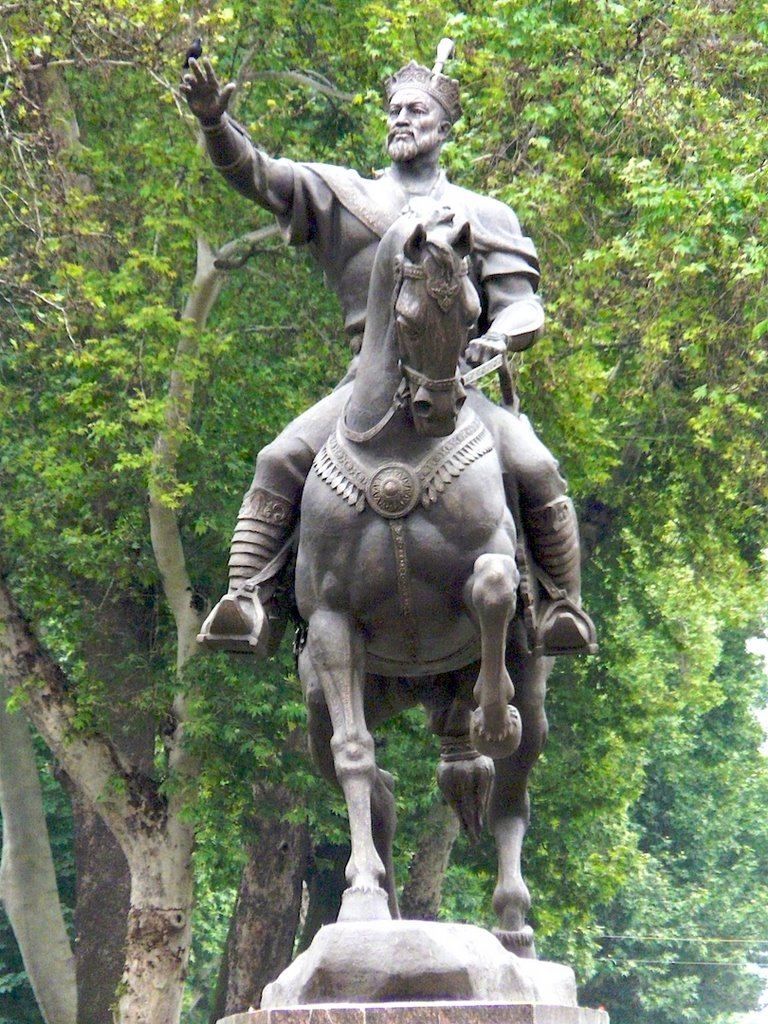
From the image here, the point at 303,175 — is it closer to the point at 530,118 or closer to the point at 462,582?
the point at 462,582

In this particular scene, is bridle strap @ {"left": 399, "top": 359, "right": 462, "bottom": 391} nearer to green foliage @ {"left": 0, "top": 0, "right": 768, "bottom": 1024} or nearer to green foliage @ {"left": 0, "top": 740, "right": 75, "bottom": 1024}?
green foliage @ {"left": 0, "top": 0, "right": 768, "bottom": 1024}

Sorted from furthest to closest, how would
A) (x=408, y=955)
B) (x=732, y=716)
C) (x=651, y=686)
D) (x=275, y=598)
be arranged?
(x=732, y=716), (x=651, y=686), (x=275, y=598), (x=408, y=955)

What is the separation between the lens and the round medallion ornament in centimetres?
878

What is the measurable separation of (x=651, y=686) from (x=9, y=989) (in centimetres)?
869

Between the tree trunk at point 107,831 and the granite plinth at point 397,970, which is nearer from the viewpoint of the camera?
the granite plinth at point 397,970

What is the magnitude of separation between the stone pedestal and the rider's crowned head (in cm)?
359

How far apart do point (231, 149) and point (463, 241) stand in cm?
152

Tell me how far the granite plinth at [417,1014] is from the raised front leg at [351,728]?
706mm

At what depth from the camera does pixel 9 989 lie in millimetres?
24391

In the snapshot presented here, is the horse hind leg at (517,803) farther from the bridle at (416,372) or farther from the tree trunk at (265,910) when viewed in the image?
the tree trunk at (265,910)

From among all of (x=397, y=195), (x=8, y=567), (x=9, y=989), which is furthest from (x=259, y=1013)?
(x=9, y=989)

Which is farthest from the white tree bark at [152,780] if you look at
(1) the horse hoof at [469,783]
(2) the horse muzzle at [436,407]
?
(2) the horse muzzle at [436,407]

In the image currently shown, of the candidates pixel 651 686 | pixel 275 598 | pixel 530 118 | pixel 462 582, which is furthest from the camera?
pixel 651 686

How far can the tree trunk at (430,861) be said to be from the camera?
72.0 ft
